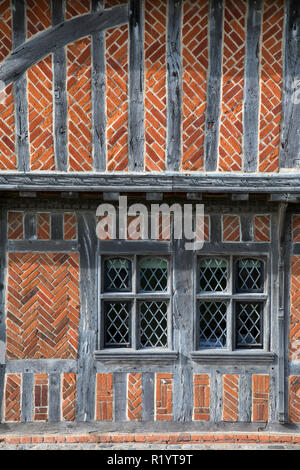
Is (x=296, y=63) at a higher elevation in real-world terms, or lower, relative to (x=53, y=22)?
lower

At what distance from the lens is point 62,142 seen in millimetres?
4457

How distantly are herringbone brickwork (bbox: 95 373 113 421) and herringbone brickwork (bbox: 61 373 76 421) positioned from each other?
0.27 m

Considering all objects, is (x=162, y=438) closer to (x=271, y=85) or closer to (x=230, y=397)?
(x=230, y=397)

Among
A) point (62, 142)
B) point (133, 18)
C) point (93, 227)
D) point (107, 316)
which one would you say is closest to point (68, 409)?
point (107, 316)

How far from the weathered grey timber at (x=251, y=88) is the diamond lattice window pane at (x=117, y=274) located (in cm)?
174

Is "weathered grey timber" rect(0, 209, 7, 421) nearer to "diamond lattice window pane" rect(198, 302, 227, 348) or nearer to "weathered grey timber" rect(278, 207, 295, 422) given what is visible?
"diamond lattice window pane" rect(198, 302, 227, 348)

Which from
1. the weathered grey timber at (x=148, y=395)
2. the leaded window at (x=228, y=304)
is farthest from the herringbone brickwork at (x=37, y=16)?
the weathered grey timber at (x=148, y=395)

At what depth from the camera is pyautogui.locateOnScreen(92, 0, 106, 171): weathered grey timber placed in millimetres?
4371

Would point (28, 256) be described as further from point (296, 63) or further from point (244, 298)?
point (296, 63)

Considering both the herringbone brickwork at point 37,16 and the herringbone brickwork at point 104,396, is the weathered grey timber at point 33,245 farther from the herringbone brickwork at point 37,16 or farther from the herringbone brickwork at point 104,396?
the herringbone brickwork at point 37,16

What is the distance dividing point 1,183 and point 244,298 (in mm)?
2950

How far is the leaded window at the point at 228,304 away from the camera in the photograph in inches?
192

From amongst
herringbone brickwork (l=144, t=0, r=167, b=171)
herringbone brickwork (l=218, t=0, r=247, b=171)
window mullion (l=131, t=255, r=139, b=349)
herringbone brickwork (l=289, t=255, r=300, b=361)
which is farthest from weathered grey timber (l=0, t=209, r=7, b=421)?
herringbone brickwork (l=289, t=255, r=300, b=361)

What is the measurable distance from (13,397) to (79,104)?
332cm
